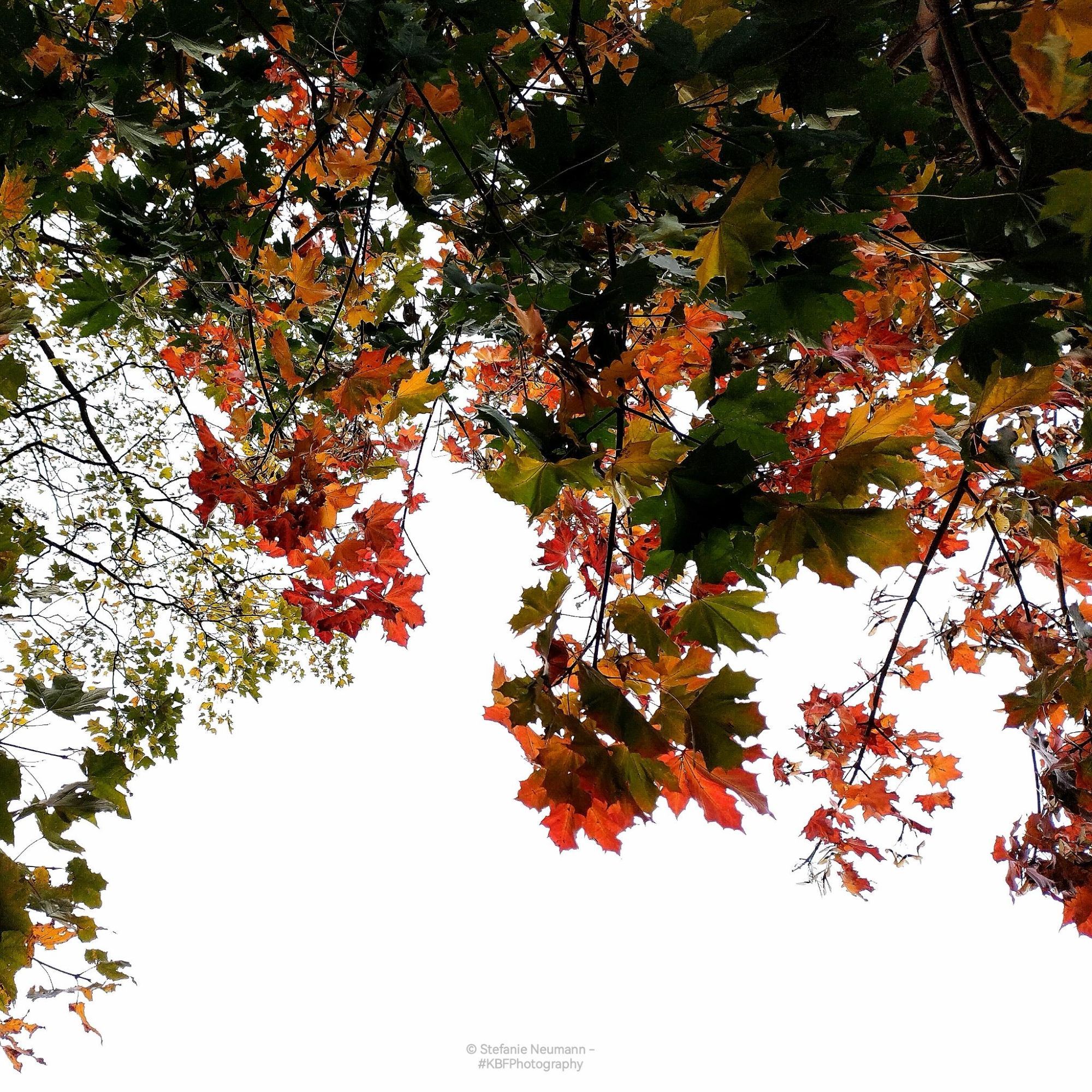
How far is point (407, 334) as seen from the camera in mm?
2139

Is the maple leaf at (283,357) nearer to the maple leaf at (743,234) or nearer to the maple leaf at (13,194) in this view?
the maple leaf at (13,194)

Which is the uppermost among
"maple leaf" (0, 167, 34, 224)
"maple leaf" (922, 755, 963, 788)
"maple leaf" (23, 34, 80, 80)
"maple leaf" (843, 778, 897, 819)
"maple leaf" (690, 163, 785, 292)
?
"maple leaf" (23, 34, 80, 80)

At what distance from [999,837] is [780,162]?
221cm

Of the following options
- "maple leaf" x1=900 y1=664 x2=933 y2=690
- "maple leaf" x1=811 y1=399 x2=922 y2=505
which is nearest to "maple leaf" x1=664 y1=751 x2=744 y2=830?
"maple leaf" x1=811 y1=399 x2=922 y2=505

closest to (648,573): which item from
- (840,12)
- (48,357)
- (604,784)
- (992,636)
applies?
(604,784)

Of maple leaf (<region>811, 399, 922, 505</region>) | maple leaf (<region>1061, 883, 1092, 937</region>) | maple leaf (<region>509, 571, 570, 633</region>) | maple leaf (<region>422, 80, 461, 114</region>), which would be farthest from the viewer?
maple leaf (<region>1061, 883, 1092, 937</region>)

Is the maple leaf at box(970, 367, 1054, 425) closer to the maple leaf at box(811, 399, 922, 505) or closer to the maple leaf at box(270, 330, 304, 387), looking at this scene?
the maple leaf at box(811, 399, 922, 505)

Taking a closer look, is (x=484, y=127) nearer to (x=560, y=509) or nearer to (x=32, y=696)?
(x=560, y=509)

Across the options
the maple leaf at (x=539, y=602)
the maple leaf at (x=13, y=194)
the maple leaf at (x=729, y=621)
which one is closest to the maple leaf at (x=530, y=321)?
the maple leaf at (x=539, y=602)

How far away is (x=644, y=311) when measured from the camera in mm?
1935

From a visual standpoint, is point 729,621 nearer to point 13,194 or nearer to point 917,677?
point 13,194

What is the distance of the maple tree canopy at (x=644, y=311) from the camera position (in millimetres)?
958

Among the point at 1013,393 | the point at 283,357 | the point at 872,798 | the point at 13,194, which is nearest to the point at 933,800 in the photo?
the point at 872,798

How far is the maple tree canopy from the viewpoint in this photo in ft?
3.14
